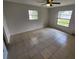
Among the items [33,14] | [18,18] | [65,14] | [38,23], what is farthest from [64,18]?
[18,18]

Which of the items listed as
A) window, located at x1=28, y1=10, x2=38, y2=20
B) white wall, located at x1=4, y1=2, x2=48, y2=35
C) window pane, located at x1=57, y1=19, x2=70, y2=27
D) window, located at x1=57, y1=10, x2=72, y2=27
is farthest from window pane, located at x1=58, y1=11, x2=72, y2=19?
window, located at x1=28, y1=10, x2=38, y2=20

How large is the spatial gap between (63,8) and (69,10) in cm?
91

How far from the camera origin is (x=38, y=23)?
9188 mm

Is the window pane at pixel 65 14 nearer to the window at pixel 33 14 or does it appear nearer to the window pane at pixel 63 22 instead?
the window pane at pixel 63 22

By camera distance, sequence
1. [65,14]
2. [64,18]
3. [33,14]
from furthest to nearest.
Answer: [33,14]
[64,18]
[65,14]

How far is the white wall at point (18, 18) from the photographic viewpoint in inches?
240

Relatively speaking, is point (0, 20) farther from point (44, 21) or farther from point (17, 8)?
point (44, 21)

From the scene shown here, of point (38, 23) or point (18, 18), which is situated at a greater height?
point (18, 18)

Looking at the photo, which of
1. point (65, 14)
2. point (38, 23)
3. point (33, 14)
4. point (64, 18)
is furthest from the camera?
point (38, 23)

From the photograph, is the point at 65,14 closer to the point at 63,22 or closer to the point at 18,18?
the point at 63,22

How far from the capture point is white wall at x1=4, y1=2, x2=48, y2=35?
6.10m

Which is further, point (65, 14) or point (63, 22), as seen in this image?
point (63, 22)

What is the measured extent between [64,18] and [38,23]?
2.60m
